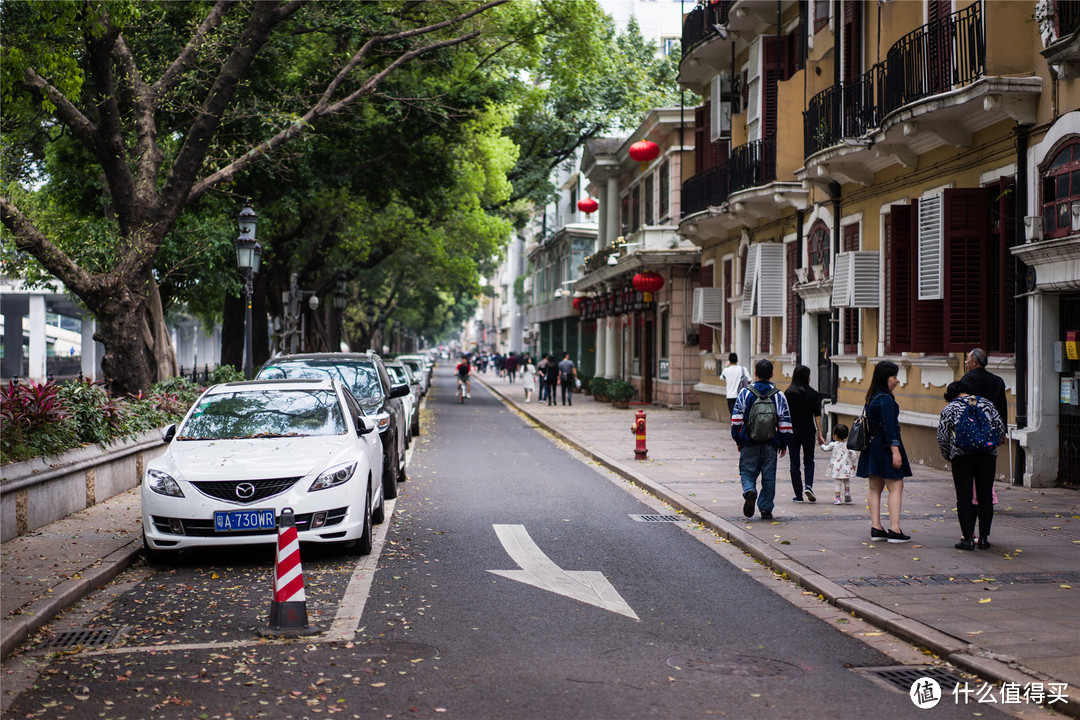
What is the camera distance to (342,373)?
48.6 ft

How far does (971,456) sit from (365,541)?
5280mm

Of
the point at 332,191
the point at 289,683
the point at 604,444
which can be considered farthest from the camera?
the point at 332,191

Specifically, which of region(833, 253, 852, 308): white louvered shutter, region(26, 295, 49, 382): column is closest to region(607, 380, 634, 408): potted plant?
region(833, 253, 852, 308): white louvered shutter

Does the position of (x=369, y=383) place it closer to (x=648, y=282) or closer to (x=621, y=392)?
(x=648, y=282)

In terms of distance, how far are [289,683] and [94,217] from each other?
21235 millimetres


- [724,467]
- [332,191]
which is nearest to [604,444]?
[724,467]

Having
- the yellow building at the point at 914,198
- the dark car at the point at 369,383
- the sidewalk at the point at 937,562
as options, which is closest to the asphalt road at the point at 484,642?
the sidewalk at the point at 937,562

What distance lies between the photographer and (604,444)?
2120 cm

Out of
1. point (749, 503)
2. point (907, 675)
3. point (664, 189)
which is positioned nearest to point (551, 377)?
point (664, 189)

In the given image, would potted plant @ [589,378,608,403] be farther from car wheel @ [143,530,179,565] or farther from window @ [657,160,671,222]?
car wheel @ [143,530,179,565]

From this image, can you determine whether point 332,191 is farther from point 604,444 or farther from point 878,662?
point 878,662

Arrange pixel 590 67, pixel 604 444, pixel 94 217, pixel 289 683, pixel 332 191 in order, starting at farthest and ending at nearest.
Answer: pixel 332 191 → pixel 94 217 → pixel 590 67 → pixel 604 444 → pixel 289 683

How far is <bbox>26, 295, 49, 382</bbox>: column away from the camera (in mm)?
54406

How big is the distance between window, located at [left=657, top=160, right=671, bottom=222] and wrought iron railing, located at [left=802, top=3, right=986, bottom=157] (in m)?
13.6
